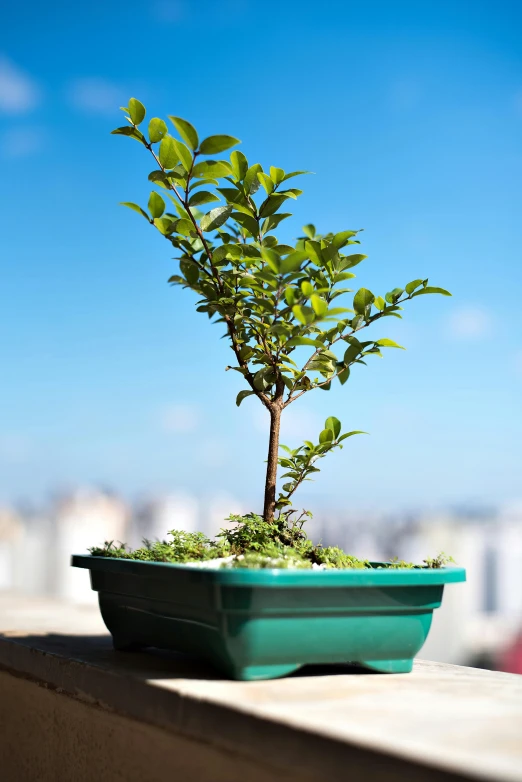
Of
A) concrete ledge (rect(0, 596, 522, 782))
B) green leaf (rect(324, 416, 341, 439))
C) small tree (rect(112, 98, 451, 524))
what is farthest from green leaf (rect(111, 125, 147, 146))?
concrete ledge (rect(0, 596, 522, 782))

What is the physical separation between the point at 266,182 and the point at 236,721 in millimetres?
703

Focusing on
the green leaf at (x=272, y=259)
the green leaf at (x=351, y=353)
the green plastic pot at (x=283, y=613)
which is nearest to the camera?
the green plastic pot at (x=283, y=613)

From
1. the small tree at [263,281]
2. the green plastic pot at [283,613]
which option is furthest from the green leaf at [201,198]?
the green plastic pot at [283,613]

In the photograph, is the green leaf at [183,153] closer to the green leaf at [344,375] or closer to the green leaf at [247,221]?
the green leaf at [247,221]

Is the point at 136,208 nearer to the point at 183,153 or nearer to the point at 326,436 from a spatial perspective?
the point at 183,153

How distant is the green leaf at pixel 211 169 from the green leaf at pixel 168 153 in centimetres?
3

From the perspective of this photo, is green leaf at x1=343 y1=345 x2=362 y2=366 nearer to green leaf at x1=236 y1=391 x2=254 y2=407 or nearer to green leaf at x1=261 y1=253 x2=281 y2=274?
green leaf at x1=236 y1=391 x2=254 y2=407

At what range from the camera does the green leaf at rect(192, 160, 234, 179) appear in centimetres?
99

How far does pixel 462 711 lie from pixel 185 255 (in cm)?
72

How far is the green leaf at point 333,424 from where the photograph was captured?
1.16 metres

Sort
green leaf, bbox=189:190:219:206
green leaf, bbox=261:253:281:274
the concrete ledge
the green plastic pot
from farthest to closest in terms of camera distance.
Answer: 1. green leaf, bbox=189:190:219:206
2. green leaf, bbox=261:253:281:274
3. the green plastic pot
4. the concrete ledge

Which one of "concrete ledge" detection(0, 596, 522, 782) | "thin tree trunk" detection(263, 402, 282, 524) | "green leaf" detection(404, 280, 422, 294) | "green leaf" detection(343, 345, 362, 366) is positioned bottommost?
"concrete ledge" detection(0, 596, 522, 782)

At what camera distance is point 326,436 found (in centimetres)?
116

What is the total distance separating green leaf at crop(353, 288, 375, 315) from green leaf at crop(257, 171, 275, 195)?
0.20 m
